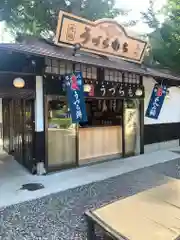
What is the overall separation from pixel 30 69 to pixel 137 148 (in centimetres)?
458

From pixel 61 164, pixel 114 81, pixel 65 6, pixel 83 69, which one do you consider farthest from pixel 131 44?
pixel 65 6

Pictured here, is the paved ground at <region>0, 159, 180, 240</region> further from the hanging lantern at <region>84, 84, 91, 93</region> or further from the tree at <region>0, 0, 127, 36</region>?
the tree at <region>0, 0, 127, 36</region>

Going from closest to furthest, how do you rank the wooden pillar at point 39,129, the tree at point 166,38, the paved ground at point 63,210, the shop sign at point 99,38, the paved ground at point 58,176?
the paved ground at point 63,210
the paved ground at point 58,176
the wooden pillar at point 39,129
the shop sign at point 99,38
the tree at point 166,38

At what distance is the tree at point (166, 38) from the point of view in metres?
10.7

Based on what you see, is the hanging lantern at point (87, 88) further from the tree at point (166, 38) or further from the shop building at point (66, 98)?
the tree at point (166, 38)

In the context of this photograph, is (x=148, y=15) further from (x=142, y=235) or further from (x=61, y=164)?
(x=142, y=235)

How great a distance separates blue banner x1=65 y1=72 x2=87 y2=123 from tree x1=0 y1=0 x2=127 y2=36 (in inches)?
304

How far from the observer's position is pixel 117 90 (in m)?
7.39

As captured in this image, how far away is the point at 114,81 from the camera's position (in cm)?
735

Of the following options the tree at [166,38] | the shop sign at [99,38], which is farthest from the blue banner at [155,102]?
the tree at [166,38]

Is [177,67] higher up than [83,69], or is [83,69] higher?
[177,67]

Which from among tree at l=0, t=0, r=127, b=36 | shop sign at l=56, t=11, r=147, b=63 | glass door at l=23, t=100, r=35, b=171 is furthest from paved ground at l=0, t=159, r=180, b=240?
tree at l=0, t=0, r=127, b=36

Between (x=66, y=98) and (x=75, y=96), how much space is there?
68 cm

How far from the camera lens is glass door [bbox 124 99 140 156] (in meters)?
8.03
